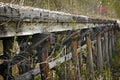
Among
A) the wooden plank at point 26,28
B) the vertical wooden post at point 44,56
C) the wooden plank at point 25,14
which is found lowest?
the vertical wooden post at point 44,56

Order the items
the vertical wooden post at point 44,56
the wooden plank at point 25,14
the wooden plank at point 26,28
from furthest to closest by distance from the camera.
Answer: the vertical wooden post at point 44,56 < the wooden plank at point 26,28 < the wooden plank at point 25,14

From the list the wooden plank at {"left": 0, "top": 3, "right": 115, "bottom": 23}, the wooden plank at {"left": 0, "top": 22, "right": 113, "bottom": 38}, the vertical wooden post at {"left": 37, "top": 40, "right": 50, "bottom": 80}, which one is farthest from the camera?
the vertical wooden post at {"left": 37, "top": 40, "right": 50, "bottom": 80}

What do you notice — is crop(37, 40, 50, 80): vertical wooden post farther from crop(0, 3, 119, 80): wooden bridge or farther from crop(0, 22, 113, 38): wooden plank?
crop(0, 22, 113, 38): wooden plank

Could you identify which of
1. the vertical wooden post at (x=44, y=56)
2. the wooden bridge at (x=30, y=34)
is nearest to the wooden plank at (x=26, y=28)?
the wooden bridge at (x=30, y=34)

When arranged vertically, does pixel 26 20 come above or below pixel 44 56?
above

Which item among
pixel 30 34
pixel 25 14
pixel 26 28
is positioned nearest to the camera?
pixel 25 14

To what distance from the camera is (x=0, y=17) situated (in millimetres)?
2244

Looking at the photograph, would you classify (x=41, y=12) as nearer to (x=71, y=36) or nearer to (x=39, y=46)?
(x=39, y=46)

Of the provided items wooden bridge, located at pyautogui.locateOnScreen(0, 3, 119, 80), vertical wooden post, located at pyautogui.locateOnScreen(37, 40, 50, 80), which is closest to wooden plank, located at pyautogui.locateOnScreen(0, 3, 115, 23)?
wooden bridge, located at pyautogui.locateOnScreen(0, 3, 119, 80)

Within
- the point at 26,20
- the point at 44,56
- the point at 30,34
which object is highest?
the point at 26,20

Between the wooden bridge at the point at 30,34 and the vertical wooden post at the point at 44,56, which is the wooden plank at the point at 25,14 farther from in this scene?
the vertical wooden post at the point at 44,56

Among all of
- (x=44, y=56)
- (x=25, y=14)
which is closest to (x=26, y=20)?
(x=25, y=14)

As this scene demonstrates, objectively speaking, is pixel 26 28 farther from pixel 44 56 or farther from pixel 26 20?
pixel 44 56

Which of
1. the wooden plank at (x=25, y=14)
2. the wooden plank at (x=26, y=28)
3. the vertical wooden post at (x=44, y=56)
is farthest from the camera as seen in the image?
the vertical wooden post at (x=44, y=56)
